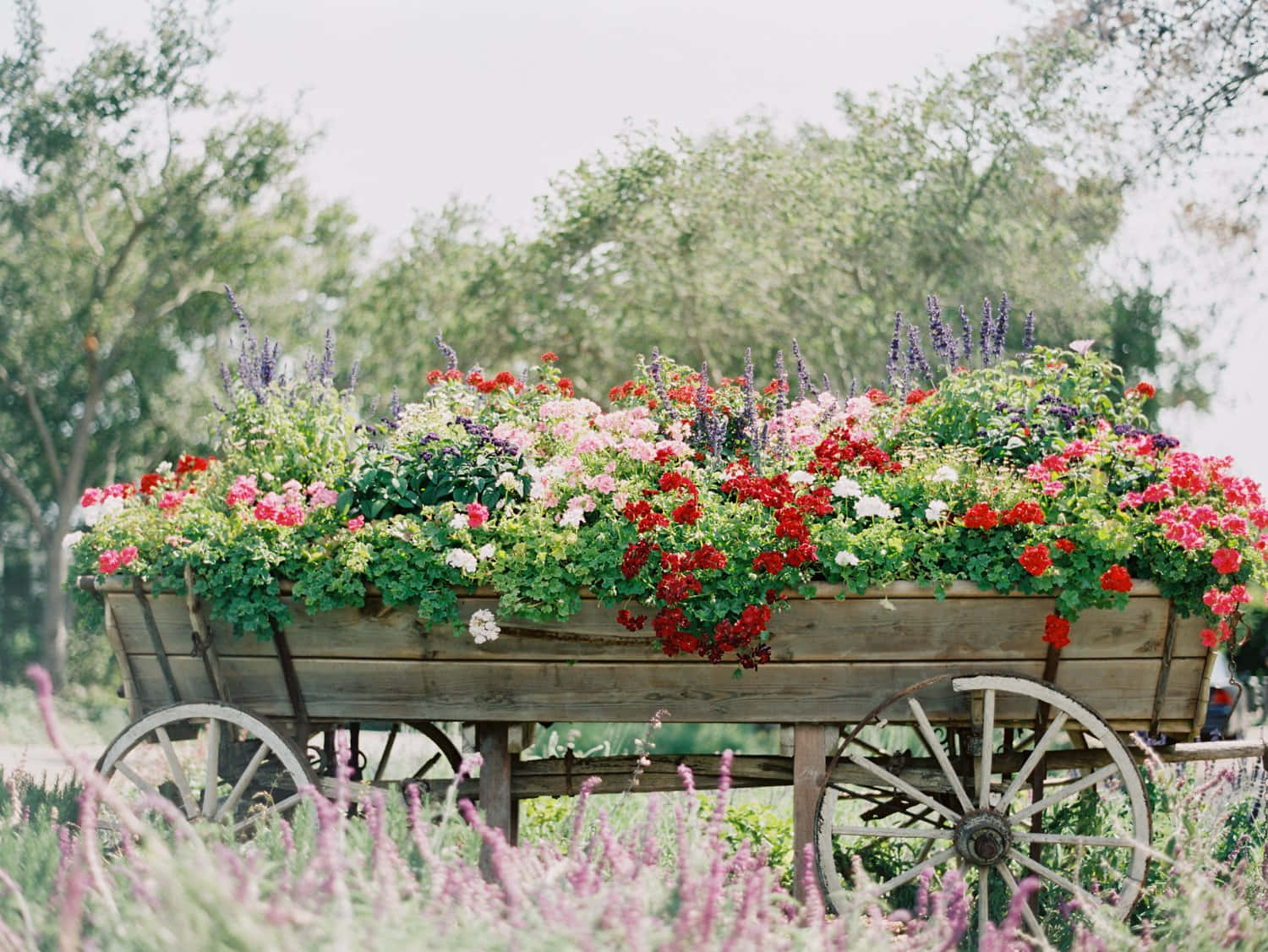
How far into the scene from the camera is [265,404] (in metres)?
4.58

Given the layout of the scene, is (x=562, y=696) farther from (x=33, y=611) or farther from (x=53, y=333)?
(x=33, y=611)

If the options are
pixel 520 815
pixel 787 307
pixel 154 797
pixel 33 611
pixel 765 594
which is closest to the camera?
pixel 154 797

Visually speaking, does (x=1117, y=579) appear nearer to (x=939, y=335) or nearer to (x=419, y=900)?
(x=939, y=335)

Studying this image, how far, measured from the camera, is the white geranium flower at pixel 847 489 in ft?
12.4

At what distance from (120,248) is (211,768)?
466 inches

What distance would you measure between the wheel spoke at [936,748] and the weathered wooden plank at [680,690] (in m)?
0.09

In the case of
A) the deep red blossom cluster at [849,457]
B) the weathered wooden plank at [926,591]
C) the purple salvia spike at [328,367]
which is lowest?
the weathered wooden plank at [926,591]

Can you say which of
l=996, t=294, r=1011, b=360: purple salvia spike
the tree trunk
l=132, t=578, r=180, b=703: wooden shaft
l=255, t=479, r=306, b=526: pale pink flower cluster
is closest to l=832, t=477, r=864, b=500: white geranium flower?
l=996, t=294, r=1011, b=360: purple salvia spike

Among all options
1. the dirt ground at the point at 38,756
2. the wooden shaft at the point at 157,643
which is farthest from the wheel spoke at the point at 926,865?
the dirt ground at the point at 38,756

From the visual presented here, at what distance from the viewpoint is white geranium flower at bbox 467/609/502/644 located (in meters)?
3.66

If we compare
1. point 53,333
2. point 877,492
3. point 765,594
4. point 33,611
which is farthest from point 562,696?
point 33,611

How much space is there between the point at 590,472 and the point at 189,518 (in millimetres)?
1234

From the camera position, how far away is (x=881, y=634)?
3.67 meters

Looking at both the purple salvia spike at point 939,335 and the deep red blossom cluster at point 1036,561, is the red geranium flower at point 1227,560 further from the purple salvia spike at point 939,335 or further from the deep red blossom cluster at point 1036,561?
the purple salvia spike at point 939,335
